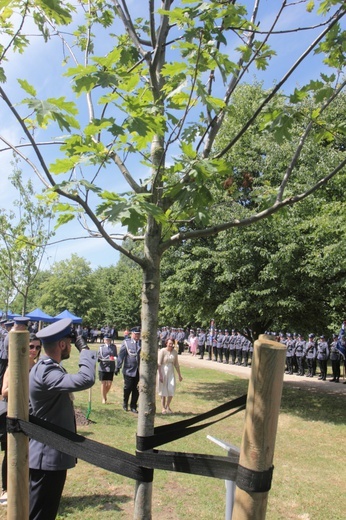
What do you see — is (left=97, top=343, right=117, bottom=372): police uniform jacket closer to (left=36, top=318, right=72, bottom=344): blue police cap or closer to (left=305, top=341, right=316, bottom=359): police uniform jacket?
(left=36, top=318, right=72, bottom=344): blue police cap

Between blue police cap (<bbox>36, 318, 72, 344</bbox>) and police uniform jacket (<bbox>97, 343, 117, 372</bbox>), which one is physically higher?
blue police cap (<bbox>36, 318, 72, 344</bbox>)

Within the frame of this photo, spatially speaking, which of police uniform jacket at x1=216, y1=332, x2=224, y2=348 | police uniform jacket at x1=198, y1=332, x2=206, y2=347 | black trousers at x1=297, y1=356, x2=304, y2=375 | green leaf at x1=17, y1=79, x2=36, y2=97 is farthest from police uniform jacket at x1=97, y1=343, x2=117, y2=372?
police uniform jacket at x1=198, y1=332, x2=206, y2=347

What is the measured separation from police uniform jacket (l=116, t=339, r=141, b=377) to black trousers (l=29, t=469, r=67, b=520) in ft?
25.3

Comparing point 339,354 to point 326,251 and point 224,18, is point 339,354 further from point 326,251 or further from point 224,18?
point 224,18

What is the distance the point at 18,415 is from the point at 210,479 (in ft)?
17.1

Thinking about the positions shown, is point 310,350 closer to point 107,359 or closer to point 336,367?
point 336,367

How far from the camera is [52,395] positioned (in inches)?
132

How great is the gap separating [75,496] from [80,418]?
3819 mm

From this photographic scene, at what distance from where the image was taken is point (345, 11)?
107 inches

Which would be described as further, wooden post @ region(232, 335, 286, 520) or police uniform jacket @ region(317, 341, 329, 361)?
police uniform jacket @ region(317, 341, 329, 361)

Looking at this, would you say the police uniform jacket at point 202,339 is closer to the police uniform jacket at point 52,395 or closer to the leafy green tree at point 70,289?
the leafy green tree at point 70,289

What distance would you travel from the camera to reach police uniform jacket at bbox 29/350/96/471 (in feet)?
10.5

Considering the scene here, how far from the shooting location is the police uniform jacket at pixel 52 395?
10.5 ft

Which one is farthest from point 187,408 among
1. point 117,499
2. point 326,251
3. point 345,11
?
point 345,11
